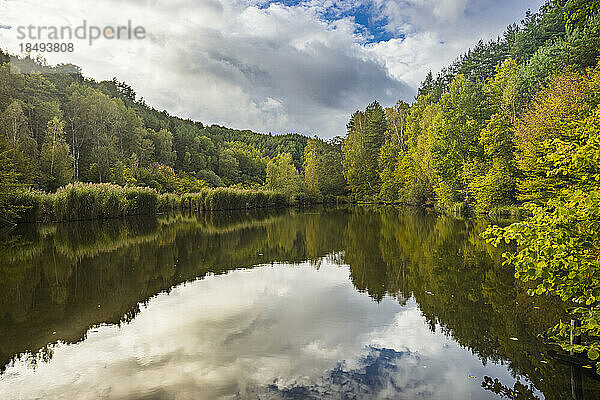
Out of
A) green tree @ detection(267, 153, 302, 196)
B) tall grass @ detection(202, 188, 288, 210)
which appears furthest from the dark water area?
green tree @ detection(267, 153, 302, 196)

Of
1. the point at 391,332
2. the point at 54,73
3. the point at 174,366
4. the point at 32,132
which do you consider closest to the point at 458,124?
the point at 391,332

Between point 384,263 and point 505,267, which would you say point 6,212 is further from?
point 505,267

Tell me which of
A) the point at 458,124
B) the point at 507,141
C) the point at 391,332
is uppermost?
the point at 458,124

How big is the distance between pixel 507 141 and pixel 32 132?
46.9 metres

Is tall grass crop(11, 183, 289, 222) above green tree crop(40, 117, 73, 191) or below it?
below

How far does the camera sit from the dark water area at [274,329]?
4395mm

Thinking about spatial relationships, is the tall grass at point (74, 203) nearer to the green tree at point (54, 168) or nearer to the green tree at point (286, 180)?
the green tree at point (54, 168)

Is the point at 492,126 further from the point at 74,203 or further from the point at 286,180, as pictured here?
the point at 74,203

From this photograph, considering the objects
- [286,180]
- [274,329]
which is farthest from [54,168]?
[274,329]

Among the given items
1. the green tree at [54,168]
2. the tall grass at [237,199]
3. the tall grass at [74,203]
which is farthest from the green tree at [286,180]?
the green tree at [54,168]

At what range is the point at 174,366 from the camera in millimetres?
4902

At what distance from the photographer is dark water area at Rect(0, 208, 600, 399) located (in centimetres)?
439

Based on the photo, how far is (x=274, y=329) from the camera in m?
6.23

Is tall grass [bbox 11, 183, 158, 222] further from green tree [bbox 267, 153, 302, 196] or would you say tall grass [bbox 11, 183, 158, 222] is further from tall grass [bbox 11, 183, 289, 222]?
green tree [bbox 267, 153, 302, 196]
